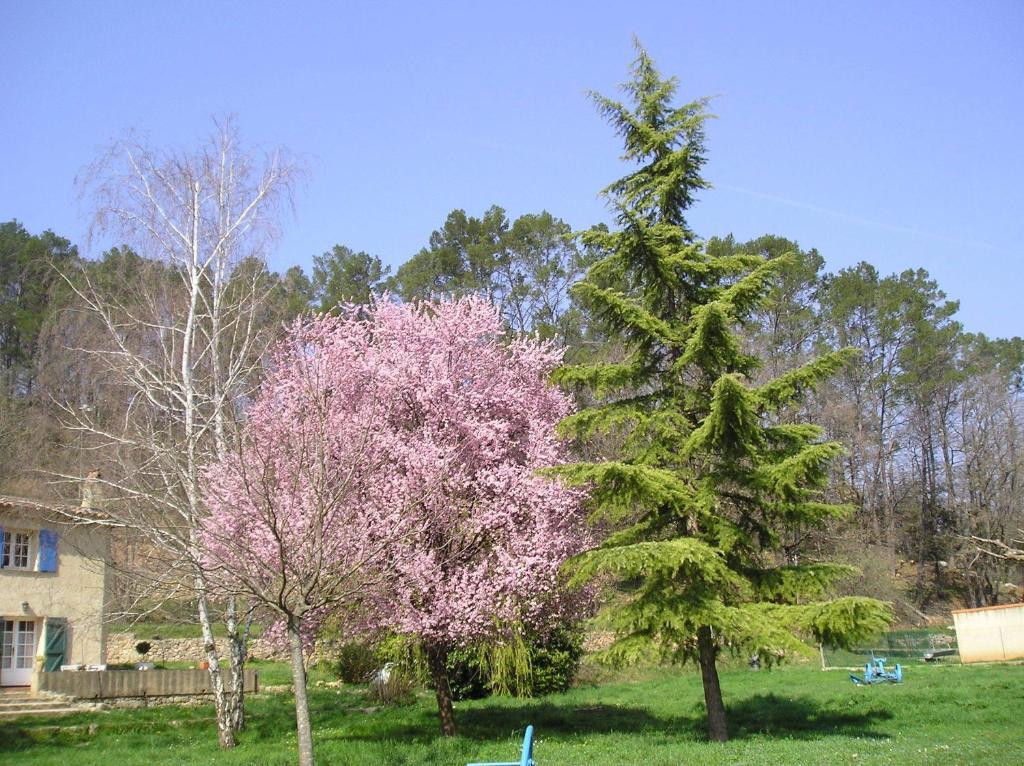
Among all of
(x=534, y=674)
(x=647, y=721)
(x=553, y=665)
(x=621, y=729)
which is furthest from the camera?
(x=553, y=665)

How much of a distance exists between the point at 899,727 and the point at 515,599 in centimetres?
691

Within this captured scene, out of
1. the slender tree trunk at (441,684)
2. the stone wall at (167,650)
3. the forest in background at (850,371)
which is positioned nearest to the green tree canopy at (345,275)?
the forest in background at (850,371)

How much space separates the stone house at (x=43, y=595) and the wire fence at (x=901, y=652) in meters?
22.0

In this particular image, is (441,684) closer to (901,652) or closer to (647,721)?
(647,721)

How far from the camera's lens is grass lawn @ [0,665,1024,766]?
12414mm

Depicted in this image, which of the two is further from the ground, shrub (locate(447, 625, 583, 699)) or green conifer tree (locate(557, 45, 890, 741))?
green conifer tree (locate(557, 45, 890, 741))

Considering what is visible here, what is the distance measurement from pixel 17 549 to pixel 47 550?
706 millimetres

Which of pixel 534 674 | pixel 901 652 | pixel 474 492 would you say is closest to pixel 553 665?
pixel 534 674

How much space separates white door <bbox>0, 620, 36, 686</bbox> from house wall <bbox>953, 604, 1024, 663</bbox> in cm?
2686

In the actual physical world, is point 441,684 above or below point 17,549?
below

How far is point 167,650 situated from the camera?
96.0ft

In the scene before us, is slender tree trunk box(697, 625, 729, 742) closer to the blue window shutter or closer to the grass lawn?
the grass lawn

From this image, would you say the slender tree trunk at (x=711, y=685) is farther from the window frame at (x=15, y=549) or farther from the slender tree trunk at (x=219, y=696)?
the window frame at (x=15, y=549)

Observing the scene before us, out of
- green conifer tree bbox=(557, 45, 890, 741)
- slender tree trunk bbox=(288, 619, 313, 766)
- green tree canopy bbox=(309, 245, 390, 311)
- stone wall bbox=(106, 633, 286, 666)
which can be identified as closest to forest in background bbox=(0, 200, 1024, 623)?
green tree canopy bbox=(309, 245, 390, 311)
